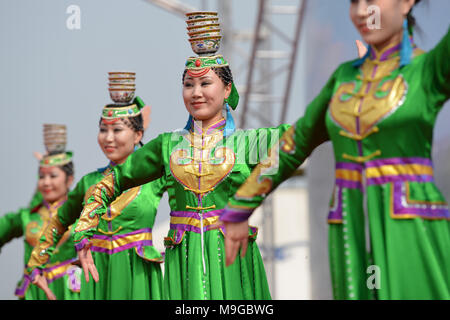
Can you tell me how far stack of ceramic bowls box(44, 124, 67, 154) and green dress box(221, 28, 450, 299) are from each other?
11.9 ft

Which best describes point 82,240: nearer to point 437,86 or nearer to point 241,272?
point 241,272

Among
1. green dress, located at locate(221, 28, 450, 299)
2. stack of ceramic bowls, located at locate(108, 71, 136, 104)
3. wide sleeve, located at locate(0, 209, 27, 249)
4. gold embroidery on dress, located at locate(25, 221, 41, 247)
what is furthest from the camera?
wide sleeve, located at locate(0, 209, 27, 249)

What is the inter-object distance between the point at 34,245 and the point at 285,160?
3.73m

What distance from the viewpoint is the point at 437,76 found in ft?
Result: 10.6

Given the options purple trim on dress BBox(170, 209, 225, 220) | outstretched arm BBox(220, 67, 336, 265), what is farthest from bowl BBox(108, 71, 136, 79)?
outstretched arm BBox(220, 67, 336, 265)

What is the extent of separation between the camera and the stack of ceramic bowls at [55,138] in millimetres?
6676

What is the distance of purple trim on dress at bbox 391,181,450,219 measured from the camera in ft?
10.5

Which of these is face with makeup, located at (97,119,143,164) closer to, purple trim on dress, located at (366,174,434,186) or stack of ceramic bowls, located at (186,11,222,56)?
stack of ceramic bowls, located at (186,11,222,56)

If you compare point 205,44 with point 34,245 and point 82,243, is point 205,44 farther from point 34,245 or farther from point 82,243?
point 34,245

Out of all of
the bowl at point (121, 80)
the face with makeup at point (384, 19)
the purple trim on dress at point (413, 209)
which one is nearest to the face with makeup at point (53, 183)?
the bowl at point (121, 80)

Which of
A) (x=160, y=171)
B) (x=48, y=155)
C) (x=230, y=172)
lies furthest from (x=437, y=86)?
(x=48, y=155)

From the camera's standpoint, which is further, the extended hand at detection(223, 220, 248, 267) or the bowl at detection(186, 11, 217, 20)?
the bowl at detection(186, 11, 217, 20)

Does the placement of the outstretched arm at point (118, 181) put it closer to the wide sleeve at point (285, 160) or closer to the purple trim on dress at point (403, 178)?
the wide sleeve at point (285, 160)

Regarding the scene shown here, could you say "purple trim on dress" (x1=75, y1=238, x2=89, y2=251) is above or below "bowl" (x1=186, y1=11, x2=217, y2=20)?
below
